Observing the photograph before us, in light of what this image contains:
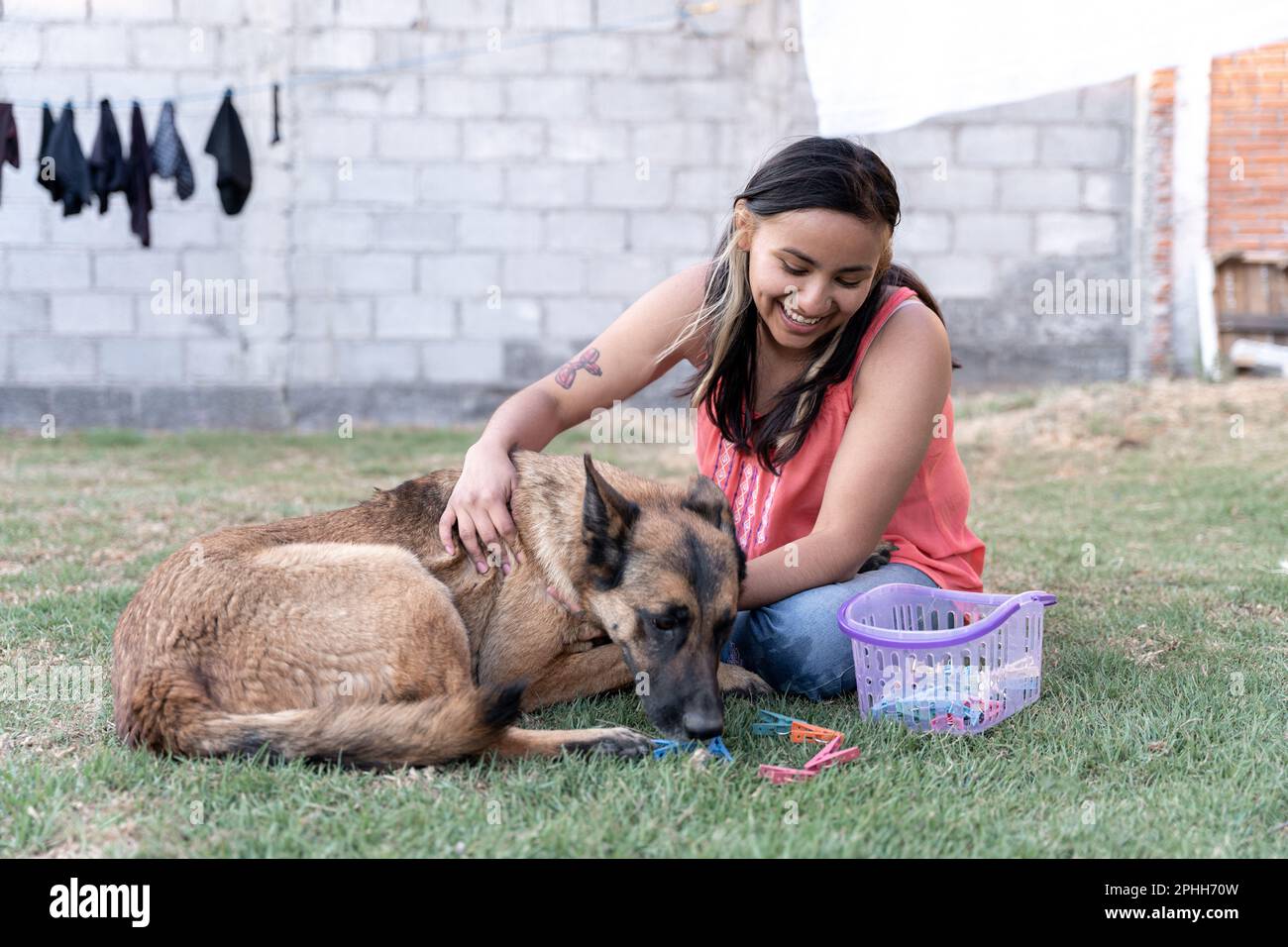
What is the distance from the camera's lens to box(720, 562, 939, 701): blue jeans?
354 centimetres

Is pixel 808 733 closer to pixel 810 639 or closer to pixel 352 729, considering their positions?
pixel 810 639

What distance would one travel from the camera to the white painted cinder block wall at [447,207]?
10.6 meters

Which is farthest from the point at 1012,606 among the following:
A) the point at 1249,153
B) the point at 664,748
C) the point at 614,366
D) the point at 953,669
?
the point at 1249,153

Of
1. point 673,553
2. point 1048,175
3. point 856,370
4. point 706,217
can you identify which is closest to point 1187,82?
point 1048,175

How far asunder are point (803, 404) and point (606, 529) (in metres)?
0.89

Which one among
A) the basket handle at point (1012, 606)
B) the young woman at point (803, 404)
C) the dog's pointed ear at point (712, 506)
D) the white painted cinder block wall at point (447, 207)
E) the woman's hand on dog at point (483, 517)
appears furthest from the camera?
the white painted cinder block wall at point (447, 207)

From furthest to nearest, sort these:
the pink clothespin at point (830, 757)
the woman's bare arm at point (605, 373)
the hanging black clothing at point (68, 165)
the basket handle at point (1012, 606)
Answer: the hanging black clothing at point (68, 165) < the woman's bare arm at point (605, 373) < the basket handle at point (1012, 606) < the pink clothespin at point (830, 757)

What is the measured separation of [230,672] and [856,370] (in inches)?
85.9

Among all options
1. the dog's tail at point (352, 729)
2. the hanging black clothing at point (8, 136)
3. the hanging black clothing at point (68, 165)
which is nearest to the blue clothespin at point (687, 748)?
the dog's tail at point (352, 729)

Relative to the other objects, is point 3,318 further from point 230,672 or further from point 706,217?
point 230,672

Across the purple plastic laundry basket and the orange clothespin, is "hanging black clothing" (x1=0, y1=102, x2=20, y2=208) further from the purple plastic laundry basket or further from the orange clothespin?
the orange clothespin

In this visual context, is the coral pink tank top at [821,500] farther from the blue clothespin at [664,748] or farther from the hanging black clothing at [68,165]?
the hanging black clothing at [68,165]

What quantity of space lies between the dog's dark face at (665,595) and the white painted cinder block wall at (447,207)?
7.89 metres

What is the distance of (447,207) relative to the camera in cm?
1103
